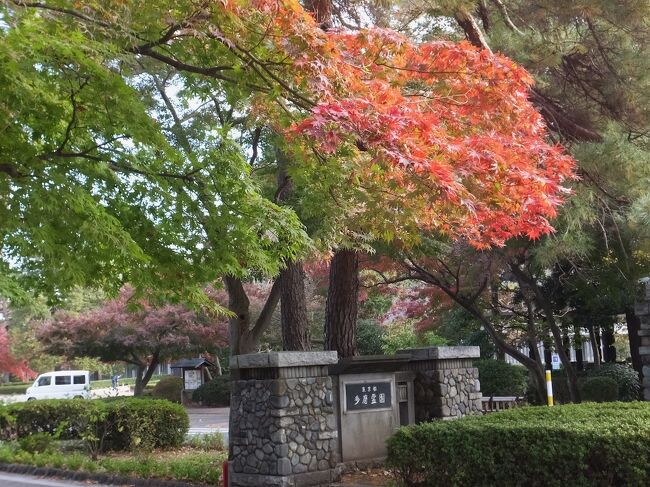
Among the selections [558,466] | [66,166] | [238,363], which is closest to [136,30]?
[66,166]

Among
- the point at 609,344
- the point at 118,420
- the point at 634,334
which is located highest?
the point at 634,334

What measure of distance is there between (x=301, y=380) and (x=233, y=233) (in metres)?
2.74

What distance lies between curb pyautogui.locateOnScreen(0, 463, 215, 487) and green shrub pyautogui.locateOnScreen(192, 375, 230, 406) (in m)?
17.5

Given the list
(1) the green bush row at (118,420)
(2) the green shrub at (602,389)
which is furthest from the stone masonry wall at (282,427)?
(2) the green shrub at (602,389)

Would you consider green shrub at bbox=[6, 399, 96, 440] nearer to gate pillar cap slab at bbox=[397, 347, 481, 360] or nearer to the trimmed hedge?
gate pillar cap slab at bbox=[397, 347, 481, 360]

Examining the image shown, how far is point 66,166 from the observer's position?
6.62m

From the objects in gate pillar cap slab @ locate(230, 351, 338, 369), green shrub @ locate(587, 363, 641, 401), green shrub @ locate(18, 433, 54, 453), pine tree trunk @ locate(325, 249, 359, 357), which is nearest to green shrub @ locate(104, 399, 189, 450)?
green shrub @ locate(18, 433, 54, 453)

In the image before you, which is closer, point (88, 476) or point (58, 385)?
point (88, 476)

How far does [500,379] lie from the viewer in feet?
78.0

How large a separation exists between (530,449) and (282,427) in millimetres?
3125

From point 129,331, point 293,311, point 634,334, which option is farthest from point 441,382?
point 129,331

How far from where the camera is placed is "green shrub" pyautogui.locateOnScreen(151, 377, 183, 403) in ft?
111

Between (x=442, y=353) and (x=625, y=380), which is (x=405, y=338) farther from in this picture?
(x=442, y=353)

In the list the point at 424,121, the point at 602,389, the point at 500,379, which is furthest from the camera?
the point at 500,379
